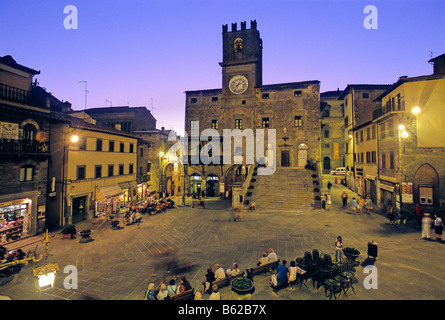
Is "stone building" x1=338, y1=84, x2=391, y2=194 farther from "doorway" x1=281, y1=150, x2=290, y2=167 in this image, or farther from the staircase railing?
the staircase railing

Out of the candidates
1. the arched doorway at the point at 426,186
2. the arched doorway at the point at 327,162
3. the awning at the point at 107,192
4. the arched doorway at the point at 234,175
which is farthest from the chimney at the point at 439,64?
the awning at the point at 107,192

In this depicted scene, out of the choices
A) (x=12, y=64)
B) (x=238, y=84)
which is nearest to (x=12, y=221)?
(x=12, y=64)

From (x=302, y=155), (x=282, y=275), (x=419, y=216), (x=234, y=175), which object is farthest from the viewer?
(x=234, y=175)

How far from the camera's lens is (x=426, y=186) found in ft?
57.4

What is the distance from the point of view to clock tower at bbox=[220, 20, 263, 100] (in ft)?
109

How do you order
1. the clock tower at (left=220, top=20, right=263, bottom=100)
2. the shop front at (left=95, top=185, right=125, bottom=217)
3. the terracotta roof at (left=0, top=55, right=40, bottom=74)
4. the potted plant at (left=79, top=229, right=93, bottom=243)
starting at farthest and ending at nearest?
the clock tower at (left=220, top=20, right=263, bottom=100)
the shop front at (left=95, top=185, right=125, bottom=217)
the potted plant at (left=79, top=229, right=93, bottom=243)
the terracotta roof at (left=0, top=55, right=40, bottom=74)

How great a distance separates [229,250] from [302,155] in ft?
75.3

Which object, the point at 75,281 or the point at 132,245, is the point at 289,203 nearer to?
the point at 132,245

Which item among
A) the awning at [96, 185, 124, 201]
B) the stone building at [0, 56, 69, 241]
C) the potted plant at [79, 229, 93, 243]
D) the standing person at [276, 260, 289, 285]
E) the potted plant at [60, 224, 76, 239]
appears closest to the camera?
the standing person at [276, 260, 289, 285]

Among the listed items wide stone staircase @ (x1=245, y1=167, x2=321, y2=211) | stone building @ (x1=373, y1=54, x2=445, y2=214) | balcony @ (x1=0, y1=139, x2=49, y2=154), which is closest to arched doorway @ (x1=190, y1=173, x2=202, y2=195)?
wide stone staircase @ (x1=245, y1=167, x2=321, y2=211)

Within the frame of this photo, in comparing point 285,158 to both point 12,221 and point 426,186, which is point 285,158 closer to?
point 426,186

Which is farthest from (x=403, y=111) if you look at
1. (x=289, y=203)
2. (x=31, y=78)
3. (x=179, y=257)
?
(x=31, y=78)

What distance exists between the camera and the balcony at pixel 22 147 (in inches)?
570

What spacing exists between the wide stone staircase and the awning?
46.8 feet
